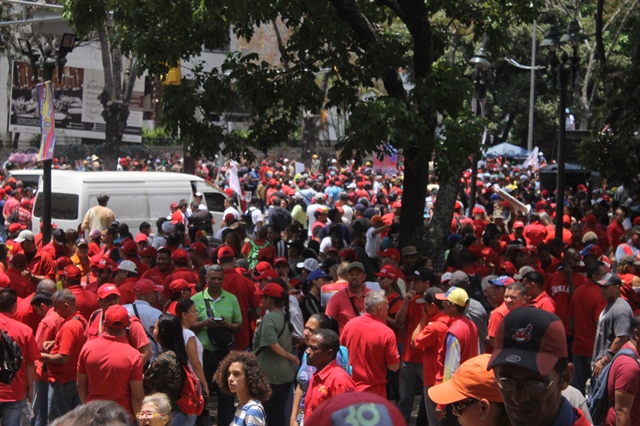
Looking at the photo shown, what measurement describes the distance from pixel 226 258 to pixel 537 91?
4877cm

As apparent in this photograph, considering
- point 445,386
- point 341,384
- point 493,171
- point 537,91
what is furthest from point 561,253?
point 537,91

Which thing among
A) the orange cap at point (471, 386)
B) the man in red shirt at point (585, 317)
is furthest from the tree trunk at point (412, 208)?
the orange cap at point (471, 386)

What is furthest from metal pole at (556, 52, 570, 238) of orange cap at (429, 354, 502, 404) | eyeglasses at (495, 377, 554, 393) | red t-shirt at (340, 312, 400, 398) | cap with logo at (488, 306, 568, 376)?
eyeglasses at (495, 377, 554, 393)

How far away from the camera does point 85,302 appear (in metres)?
9.44

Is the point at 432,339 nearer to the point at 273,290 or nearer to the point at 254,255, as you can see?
the point at 273,290

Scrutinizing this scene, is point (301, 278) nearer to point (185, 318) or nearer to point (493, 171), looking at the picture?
point (185, 318)

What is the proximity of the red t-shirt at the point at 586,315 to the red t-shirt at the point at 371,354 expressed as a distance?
2.73m

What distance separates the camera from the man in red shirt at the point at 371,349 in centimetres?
791

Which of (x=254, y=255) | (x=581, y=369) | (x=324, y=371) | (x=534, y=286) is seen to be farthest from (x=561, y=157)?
(x=324, y=371)

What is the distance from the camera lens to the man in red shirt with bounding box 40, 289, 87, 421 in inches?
325

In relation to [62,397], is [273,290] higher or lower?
higher

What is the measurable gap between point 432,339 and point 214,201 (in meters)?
13.9

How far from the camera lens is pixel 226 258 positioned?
10539mm

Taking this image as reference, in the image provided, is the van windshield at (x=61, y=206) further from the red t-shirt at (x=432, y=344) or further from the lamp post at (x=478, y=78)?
the red t-shirt at (x=432, y=344)
